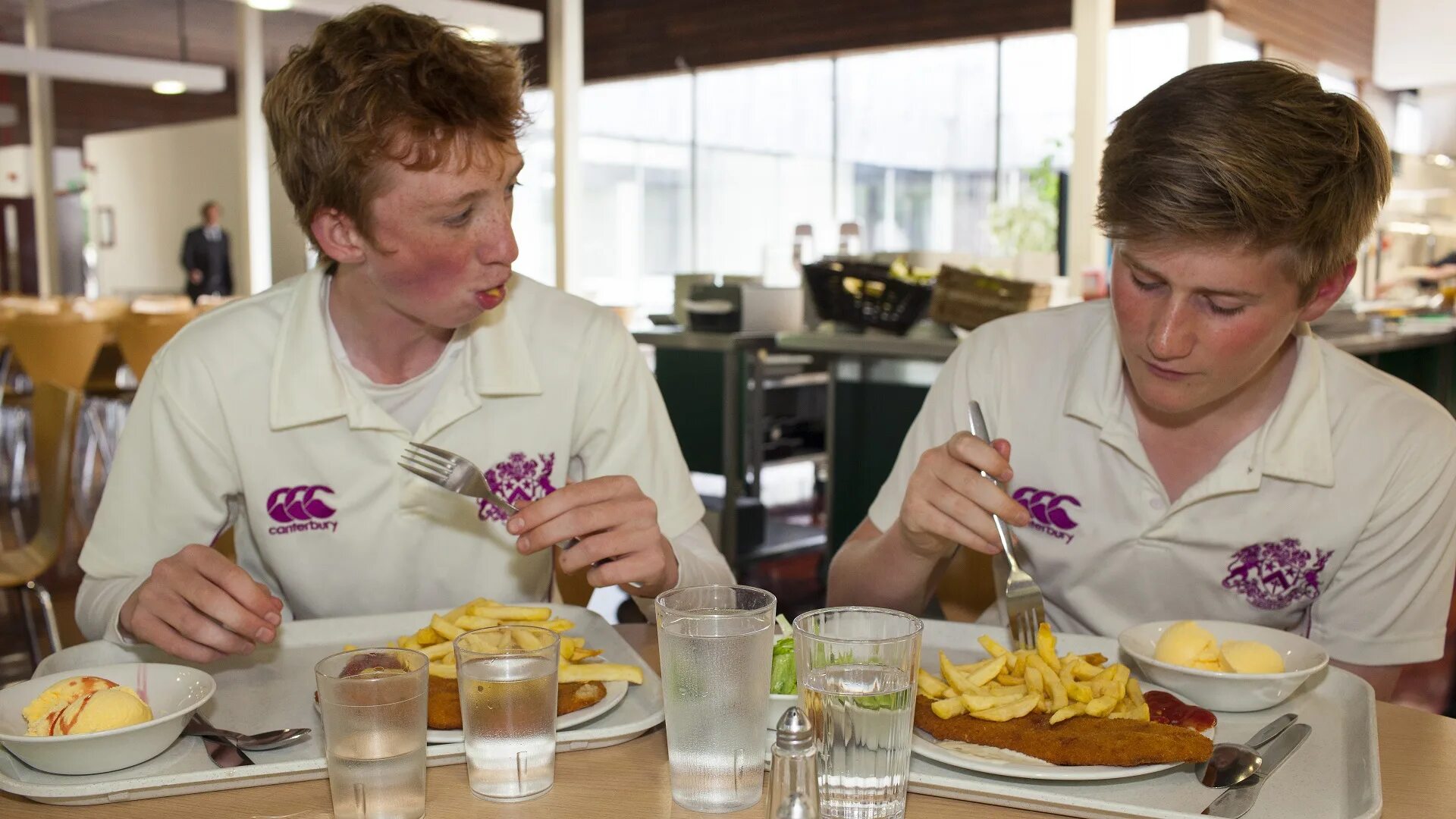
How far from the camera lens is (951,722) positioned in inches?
40.4

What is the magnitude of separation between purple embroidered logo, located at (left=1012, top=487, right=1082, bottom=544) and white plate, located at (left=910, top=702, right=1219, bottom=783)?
644mm

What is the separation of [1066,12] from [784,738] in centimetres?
953

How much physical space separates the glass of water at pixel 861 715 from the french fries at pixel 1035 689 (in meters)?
0.10

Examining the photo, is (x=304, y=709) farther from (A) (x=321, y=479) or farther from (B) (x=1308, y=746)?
(B) (x=1308, y=746)

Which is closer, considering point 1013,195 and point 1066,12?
point 1066,12

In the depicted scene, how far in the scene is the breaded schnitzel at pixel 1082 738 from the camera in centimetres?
98

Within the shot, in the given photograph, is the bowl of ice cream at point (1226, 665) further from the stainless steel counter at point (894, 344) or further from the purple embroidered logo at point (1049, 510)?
the stainless steel counter at point (894, 344)

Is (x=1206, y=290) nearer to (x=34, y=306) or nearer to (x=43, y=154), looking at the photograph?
(x=34, y=306)

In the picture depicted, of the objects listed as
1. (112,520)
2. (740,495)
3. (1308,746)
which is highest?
(112,520)

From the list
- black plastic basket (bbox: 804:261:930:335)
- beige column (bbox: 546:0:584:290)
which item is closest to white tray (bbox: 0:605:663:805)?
black plastic basket (bbox: 804:261:930:335)

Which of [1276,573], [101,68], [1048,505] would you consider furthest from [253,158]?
[1276,573]

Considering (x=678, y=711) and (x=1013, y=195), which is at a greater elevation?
(x=1013, y=195)

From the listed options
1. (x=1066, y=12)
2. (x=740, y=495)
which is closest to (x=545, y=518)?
(x=740, y=495)

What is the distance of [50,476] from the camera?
269cm
